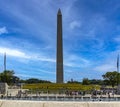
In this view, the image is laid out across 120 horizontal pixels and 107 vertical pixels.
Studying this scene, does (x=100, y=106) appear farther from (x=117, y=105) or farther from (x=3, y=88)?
(x=3, y=88)

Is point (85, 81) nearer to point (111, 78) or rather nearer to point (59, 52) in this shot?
point (111, 78)

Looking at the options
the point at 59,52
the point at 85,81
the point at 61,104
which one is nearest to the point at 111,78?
the point at 85,81

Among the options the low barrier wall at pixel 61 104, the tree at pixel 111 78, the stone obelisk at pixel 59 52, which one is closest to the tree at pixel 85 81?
the tree at pixel 111 78

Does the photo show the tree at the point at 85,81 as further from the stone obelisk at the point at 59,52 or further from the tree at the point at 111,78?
the stone obelisk at the point at 59,52

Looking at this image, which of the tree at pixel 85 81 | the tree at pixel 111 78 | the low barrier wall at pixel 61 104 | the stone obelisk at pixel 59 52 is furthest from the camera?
the tree at pixel 85 81

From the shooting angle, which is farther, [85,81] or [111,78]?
[85,81]

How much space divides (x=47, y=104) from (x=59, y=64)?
42392 mm

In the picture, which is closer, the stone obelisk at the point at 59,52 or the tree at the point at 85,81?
the stone obelisk at the point at 59,52

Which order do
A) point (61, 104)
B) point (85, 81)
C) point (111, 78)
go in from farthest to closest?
1. point (85, 81)
2. point (111, 78)
3. point (61, 104)

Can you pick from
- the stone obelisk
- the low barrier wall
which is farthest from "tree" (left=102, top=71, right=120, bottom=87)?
the low barrier wall

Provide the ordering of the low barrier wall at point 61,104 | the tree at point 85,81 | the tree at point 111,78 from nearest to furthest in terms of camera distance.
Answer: the low barrier wall at point 61,104, the tree at point 111,78, the tree at point 85,81

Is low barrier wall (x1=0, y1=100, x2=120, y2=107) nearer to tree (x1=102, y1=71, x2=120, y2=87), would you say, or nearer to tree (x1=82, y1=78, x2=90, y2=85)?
tree (x1=102, y1=71, x2=120, y2=87)

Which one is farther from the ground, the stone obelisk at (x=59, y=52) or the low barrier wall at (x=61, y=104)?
the stone obelisk at (x=59, y=52)

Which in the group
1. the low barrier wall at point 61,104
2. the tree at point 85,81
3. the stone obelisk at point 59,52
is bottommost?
the low barrier wall at point 61,104
